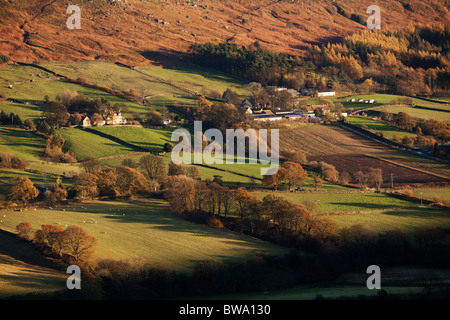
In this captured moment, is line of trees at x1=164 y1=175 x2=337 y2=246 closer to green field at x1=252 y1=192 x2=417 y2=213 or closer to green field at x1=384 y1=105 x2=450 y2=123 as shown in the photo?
green field at x1=252 y1=192 x2=417 y2=213

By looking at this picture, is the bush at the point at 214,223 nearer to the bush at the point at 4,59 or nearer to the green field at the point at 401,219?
the green field at the point at 401,219

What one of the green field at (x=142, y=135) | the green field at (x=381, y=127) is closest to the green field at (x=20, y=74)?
the green field at (x=142, y=135)

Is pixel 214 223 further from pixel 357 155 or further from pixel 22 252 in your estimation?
pixel 357 155

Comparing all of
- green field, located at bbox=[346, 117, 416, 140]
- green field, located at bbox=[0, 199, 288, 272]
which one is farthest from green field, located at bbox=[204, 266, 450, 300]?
green field, located at bbox=[346, 117, 416, 140]

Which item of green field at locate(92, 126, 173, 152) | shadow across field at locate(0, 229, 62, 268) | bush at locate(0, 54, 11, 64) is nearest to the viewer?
shadow across field at locate(0, 229, 62, 268)

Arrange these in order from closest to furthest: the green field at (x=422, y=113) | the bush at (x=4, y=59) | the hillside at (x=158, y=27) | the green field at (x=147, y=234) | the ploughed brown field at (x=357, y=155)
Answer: the green field at (x=147, y=234) → the ploughed brown field at (x=357, y=155) → the green field at (x=422, y=113) → the bush at (x=4, y=59) → the hillside at (x=158, y=27)
